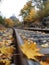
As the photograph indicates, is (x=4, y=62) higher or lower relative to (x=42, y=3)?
lower

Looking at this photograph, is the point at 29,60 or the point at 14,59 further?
the point at 14,59

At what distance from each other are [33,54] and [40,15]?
35.9m

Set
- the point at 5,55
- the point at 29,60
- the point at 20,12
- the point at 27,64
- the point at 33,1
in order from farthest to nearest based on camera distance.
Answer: the point at 20,12, the point at 33,1, the point at 5,55, the point at 29,60, the point at 27,64

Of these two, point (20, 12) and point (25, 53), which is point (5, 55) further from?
point (20, 12)

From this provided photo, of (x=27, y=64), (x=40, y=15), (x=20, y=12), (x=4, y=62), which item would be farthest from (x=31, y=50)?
(x=20, y=12)

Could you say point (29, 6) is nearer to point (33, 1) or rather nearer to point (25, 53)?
point (33, 1)

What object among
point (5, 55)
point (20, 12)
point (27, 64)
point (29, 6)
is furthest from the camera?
point (20, 12)

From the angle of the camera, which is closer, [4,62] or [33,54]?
[33,54]

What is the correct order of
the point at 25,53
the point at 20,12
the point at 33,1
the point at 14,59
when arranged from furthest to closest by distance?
the point at 20,12
the point at 33,1
the point at 14,59
the point at 25,53

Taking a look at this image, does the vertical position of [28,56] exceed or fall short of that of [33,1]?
it falls short

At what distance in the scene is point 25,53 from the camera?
1414mm

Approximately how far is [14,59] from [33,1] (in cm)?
4745

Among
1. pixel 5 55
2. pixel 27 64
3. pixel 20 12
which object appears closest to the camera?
pixel 27 64

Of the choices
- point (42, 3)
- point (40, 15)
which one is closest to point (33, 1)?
point (42, 3)
